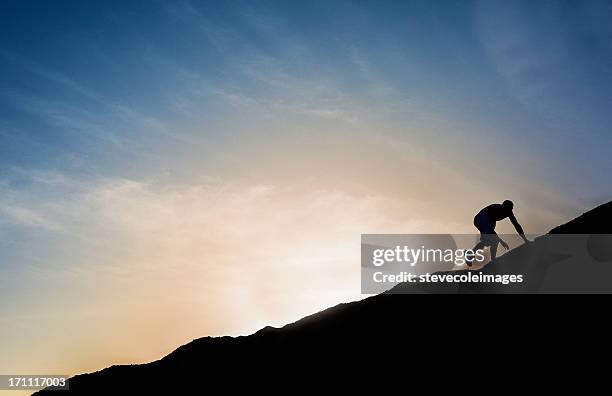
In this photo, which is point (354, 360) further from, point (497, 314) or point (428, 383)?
point (497, 314)

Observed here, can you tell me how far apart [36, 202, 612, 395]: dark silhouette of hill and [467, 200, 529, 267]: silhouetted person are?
31.9 inches

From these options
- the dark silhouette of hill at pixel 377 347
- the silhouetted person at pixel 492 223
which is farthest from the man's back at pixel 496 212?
the dark silhouette of hill at pixel 377 347

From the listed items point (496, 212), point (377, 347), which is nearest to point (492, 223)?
point (496, 212)

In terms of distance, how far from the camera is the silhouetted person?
16062mm

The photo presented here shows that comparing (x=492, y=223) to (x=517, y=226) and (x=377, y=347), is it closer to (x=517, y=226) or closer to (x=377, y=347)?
(x=517, y=226)

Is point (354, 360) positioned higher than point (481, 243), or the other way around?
point (481, 243)

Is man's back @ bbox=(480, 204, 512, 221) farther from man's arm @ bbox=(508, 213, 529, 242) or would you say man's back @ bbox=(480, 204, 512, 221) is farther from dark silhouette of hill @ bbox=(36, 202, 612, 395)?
dark silhouette of hill @ bbox=(36, 202, 612, 395)

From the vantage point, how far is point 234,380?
15898mm

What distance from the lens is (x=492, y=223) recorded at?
1639cm

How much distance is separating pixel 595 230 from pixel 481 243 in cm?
394

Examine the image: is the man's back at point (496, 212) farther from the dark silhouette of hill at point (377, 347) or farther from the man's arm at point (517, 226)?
the dark silhouette of hill at point (377, 347)

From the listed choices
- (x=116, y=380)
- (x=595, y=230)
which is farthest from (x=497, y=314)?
(x=116, y=380)

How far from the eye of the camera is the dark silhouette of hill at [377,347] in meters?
11.9

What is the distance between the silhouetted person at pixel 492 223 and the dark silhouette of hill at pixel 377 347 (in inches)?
31.9
